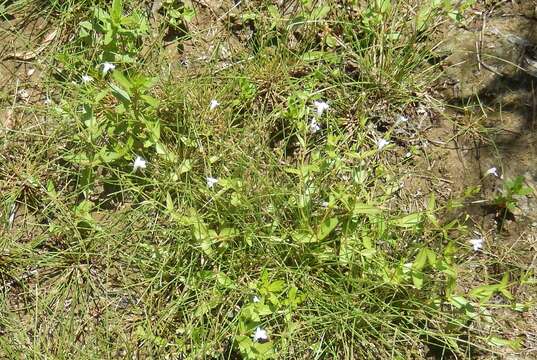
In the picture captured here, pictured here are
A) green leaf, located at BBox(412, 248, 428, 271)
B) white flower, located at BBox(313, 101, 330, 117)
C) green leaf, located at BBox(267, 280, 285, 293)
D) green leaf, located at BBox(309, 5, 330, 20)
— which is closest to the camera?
green leaf, located at BBox(412, 248, 428, 271)

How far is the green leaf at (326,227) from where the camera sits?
8.75 feet

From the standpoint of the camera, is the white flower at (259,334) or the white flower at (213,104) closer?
the white flower at (259,334)

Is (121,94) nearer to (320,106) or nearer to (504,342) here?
(320,106)

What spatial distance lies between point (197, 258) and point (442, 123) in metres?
1.25

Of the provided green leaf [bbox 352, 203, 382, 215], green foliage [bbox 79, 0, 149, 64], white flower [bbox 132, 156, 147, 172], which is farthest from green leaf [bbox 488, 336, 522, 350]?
green foliage [bbox 79, 0, 149, 64]

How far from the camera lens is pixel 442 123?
311cm

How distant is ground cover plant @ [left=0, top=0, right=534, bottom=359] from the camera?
107 inches

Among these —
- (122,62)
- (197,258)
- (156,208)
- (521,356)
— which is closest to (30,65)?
(122,62)

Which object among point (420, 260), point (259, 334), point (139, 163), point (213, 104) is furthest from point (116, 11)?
point (420, 260)

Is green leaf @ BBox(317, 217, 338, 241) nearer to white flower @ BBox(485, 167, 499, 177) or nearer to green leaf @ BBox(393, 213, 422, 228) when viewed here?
green leaf @ BBox(393, 213, 422, 228)

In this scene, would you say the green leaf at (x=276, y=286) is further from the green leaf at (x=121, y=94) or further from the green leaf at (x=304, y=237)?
the green leaf at (x=121, y=94)

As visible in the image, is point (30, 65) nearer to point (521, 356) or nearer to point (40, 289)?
point (40, 289)

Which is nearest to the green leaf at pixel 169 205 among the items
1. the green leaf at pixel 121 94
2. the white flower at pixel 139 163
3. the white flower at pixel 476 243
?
the white flower at pixel 139 163

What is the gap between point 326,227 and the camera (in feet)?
8.80
